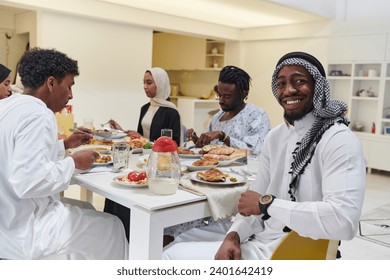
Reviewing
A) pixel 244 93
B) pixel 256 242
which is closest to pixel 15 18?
pixel 244 93

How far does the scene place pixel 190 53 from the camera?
8.10 meters

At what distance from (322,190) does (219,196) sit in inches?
16.7

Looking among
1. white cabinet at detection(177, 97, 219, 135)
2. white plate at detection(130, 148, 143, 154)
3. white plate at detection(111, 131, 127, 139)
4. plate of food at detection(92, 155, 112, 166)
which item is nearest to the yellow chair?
plate of food at detection(92, 155, 112, 166)

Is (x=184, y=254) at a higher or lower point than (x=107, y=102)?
lower

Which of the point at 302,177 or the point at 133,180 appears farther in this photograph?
the point at 133,180

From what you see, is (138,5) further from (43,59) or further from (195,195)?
(195,195)

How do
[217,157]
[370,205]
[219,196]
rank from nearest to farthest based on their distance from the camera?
[219,196]
[217,157]
[370,205]

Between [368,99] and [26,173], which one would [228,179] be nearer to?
[26,173]

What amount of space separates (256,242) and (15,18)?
640cm

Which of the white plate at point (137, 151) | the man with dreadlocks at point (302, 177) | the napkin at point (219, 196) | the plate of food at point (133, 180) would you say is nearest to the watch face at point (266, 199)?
the man with dreadlocks at point (302, 177)

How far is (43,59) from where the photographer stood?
162 cm

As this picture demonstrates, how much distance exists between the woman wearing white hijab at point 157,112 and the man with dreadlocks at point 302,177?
169 cm

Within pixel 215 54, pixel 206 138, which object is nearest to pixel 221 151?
pixel 206 138

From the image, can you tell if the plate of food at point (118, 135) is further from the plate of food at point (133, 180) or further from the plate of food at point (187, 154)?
the plate of food at point (133, 180)
